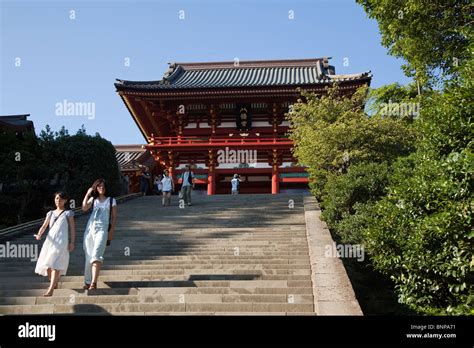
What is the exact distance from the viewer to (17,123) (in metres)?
20.9

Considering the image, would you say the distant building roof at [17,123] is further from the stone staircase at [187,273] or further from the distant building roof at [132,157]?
the stone staircase at [187,273]

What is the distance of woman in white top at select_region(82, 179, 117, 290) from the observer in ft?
21.0

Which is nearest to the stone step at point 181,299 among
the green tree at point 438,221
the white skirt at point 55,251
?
the white skirt at point 55,251

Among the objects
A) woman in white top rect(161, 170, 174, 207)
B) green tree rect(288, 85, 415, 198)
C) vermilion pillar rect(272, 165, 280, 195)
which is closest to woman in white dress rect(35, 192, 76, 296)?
green tree rect(288, 85, 415, 198)

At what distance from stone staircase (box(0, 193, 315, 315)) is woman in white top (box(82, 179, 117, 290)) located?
11.7 inches

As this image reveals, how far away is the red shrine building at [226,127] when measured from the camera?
21281 mm

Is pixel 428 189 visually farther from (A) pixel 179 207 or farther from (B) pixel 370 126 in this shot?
(A) pixel 179 207

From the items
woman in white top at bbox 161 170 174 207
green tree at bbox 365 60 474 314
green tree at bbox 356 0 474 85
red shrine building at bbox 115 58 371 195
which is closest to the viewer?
green tree at bbox 365 60 474 314

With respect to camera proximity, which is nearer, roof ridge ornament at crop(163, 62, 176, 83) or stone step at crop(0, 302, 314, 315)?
stone step at crop(0, 302, 314, 315)

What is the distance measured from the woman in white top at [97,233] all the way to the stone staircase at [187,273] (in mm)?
296

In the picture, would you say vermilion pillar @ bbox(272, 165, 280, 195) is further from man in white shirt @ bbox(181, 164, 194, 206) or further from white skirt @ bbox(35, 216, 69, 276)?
white skirt @ bbox(35, 216, 69, 276)

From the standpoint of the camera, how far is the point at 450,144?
5895mm

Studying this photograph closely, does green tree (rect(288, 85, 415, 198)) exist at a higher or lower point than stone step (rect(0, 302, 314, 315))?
higher
